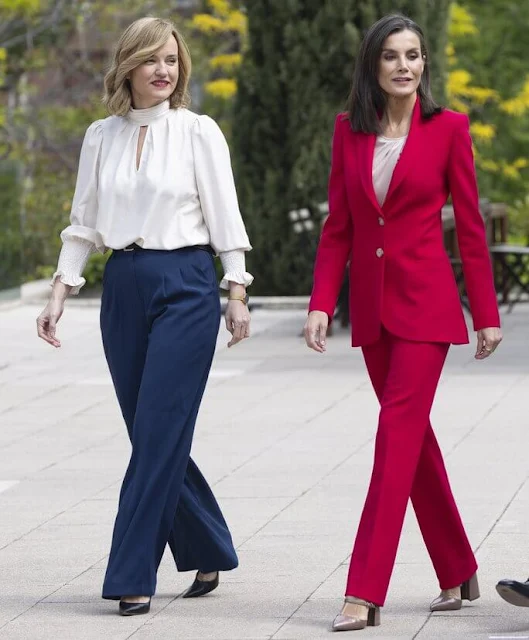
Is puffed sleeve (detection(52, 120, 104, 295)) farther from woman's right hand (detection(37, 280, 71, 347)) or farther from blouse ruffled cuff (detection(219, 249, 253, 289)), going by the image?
blouse ruffled cuff (detection(219, 249, 253, 289))

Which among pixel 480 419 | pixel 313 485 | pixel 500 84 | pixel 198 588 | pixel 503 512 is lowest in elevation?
pixel 480 419

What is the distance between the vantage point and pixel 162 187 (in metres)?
5.67

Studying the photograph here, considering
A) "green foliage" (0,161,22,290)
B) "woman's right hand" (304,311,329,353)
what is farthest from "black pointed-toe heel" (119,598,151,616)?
"green foliage" (0,161,22,290)

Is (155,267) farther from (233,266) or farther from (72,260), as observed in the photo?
(72,260)

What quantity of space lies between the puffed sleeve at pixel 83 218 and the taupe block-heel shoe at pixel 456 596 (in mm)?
1565

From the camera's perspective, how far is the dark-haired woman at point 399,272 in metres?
5.32

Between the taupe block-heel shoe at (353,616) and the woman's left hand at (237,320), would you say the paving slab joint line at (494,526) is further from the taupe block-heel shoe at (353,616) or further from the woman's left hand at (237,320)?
the woman's left hand at (237,320)

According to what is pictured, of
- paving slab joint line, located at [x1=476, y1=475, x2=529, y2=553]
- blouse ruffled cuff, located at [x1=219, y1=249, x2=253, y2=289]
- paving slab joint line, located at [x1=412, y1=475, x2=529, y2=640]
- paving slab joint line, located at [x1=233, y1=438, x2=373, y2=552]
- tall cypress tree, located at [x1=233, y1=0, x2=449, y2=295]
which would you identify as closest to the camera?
paving slab joint line, located at [x1=412, y1=475, x2=529, y2=640]

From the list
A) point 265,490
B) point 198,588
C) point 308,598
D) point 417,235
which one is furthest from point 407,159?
point 265,490

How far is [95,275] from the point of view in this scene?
819 inches

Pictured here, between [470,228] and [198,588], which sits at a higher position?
Result: [470,228]

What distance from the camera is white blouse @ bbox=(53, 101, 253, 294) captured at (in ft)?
18.6

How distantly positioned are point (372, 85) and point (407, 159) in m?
0.26

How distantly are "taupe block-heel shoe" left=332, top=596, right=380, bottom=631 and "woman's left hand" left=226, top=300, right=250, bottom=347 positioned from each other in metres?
0.93
